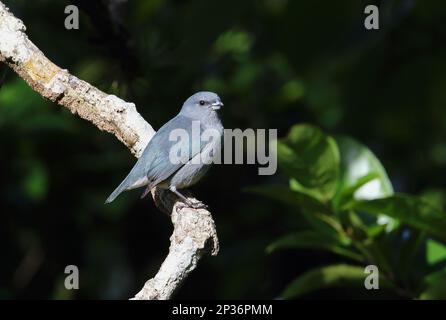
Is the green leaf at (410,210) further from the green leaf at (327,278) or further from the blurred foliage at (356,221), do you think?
the green leaf at (327,278)

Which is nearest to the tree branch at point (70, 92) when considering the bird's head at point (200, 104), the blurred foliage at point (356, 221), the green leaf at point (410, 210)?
the blurred foliage at point (356, 221)

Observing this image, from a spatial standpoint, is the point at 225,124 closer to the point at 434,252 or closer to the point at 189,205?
the point at 434,252

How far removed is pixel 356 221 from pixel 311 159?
1.30 feet

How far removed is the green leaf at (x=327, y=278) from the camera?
4.05m

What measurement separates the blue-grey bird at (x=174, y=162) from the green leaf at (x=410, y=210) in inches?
32.5

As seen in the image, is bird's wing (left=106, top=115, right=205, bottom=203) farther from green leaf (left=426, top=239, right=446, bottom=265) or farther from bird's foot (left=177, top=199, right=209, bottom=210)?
green leaf (left=426, top=239, right=446, bottom=265)

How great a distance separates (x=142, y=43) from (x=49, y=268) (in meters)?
2.13

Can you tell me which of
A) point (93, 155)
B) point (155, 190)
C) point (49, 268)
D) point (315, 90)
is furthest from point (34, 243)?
point (315, 90)

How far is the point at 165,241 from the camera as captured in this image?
233 inches

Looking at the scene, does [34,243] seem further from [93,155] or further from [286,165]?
[286,165]

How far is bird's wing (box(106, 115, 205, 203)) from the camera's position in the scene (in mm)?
3924

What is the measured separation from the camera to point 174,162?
14.1ft

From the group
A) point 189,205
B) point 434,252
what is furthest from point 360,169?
point 189,205

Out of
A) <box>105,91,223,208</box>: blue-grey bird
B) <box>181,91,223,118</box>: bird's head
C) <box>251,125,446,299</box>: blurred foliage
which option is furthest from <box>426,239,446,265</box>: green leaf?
<box>181,91,223,118</box>: bird's head
